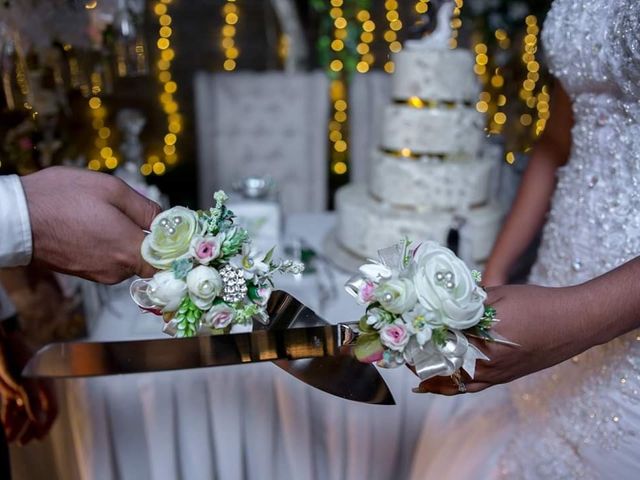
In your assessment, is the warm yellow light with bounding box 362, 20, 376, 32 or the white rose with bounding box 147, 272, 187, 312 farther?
the warm yellow light with bounding box 362, 20, 376, 32

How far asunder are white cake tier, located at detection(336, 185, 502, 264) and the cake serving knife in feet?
3.57

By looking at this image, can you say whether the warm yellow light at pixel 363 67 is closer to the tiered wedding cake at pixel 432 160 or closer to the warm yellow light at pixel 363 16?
the warm yellow light at pixel 363 16

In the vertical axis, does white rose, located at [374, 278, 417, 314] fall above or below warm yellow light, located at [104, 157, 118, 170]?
above

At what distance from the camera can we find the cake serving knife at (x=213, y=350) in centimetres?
62

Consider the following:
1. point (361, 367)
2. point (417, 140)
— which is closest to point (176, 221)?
point (361, 367)

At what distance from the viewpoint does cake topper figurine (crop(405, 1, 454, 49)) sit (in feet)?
5.99

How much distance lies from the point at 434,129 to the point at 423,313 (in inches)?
54.5

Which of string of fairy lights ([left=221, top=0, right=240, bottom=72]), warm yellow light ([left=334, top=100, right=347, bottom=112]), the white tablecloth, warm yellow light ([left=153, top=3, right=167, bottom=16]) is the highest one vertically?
warm yellow light ([left=153, top=3, right=167, bottom=16])

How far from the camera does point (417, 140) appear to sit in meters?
Result: 1.88

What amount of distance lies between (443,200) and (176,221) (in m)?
1.41

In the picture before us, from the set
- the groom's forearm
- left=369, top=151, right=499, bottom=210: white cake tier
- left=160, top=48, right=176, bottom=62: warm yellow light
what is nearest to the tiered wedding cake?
left=369, top=151, right=499, bottom=210: white cake tier

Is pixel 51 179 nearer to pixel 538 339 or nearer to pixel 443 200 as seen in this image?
pixel 538 339

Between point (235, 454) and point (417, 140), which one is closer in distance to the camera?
point (235, 454)

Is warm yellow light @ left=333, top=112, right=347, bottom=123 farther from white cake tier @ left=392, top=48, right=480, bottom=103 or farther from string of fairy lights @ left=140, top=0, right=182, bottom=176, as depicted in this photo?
white cake tier @ left=392, top=48, right=480, bottom=103
